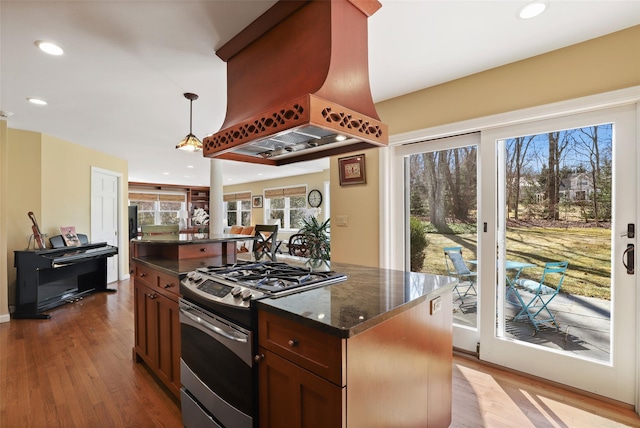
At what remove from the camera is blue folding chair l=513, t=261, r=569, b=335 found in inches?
89.3

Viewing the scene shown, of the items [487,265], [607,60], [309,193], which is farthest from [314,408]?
[309,193]

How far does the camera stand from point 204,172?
7500mm

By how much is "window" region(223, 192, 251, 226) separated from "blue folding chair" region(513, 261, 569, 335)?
8.41 meters

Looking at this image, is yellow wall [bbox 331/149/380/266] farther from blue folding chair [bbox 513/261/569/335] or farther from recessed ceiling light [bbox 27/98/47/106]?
recessed ceiling light [bbox 27/98/47/106]

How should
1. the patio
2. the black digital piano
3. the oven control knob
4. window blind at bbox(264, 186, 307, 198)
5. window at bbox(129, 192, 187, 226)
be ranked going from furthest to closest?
window at bbox(129, 192, 187, 226)
window blind at bbox(264, 186, 307, 198)
the black digital piano
the patio
the oven control knob

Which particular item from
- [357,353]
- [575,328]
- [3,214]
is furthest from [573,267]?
[3,214]

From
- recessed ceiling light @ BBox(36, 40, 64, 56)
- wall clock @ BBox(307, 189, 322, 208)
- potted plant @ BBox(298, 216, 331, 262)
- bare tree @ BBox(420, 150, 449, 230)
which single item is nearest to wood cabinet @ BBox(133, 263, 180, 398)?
recessed ceiling light @ BBox(36, 40, 64, 56)

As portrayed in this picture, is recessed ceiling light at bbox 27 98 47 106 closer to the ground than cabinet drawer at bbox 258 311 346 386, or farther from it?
farther from it

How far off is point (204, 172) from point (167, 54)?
575 cm

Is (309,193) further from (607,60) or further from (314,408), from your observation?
(314,408)

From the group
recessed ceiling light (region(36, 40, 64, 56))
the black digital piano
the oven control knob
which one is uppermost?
recessed ceiling light (region(36, 40, 64, 56))

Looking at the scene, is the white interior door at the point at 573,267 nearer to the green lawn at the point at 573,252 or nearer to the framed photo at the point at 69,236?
the green lawn at the point at 573,252

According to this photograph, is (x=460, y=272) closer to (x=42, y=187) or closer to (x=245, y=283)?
(x=245, y=283)

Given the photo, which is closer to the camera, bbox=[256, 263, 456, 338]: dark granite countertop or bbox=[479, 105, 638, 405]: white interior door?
bbox=[256, 263, 456, 338]: dark granite countertop
